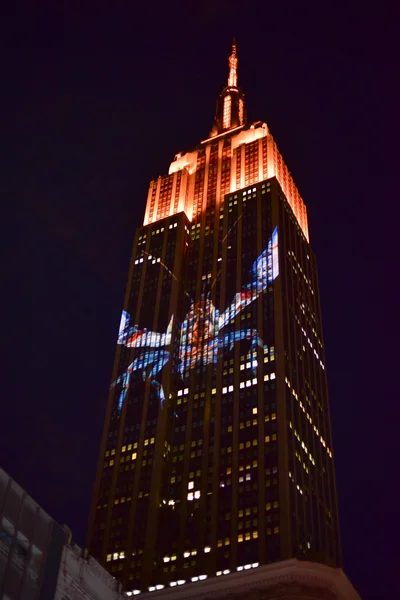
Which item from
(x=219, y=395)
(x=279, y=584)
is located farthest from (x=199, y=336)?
(x=279, y=584)

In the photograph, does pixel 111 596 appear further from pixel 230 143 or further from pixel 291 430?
pixel 230 143

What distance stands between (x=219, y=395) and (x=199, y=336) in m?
16.9

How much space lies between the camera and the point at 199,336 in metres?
159

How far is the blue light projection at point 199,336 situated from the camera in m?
153

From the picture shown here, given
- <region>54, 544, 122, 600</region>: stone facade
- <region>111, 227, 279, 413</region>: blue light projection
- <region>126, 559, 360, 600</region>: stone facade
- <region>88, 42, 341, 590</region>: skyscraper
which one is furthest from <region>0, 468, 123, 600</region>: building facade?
<region>111, 227, 279, 413</region>: blue light projection

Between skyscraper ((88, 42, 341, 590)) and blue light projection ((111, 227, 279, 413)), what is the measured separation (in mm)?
290

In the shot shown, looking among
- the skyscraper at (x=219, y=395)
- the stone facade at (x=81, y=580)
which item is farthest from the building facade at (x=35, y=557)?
the skyscraper at (x=219, y=395)

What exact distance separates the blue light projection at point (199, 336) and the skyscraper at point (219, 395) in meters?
0.29

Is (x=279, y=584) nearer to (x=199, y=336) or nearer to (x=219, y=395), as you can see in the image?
(x=219, y=395)

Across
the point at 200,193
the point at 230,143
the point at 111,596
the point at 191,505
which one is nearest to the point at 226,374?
the point at 191,505

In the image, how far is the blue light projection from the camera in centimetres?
15338

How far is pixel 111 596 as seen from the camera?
180ft

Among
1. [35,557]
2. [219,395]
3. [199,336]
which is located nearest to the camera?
[35,557]

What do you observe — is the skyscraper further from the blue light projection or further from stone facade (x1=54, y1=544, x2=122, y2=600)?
stone facade (x1=54, y1=544, x2=122, y2=600)
